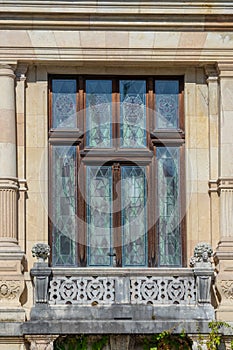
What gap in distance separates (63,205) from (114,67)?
2.54 m

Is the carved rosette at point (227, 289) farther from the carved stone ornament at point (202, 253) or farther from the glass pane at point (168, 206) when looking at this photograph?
the glass pane at point (168, 206)

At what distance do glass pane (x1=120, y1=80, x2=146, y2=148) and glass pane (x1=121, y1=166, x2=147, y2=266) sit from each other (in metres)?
0.46

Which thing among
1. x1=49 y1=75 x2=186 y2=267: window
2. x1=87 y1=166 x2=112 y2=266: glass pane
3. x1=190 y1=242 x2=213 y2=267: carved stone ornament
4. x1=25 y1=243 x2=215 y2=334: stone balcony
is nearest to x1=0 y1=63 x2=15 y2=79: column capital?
x1=49 y1=75 x2=186 y2=267: window

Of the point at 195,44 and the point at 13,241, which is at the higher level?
the point at 195,44

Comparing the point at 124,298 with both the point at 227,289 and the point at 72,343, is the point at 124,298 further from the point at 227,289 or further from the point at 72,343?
the point at 227,289

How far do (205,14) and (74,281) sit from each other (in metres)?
5.05

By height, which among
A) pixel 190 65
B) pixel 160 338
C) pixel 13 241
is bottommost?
pixel 160 338

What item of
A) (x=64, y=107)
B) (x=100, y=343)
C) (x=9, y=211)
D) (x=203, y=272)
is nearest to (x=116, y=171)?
(x=64, y=107)

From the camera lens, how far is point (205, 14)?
2447 centimetres

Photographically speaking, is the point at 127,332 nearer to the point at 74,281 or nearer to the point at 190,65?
the point at 74,281

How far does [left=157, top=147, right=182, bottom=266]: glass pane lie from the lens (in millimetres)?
24672

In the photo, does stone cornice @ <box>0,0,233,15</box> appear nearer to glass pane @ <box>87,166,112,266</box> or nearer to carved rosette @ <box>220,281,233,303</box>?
glass pane @ <box>87,166,112,266</box>

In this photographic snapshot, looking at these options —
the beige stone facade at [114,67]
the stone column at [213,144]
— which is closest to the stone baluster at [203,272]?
the beige stone facade at [114,67]

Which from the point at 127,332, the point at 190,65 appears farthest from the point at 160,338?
the point at 190,65
